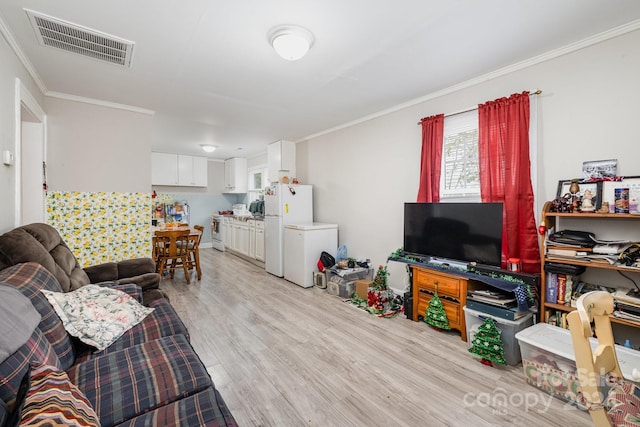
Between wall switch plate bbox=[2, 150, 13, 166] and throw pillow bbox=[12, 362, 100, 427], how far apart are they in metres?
1.91

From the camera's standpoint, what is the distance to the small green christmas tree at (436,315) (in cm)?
272

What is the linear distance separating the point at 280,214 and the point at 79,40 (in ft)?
10.0

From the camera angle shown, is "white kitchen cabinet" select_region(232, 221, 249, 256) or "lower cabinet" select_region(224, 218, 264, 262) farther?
"white kitchen cabinet" select_region(232, 221, 249, 256)

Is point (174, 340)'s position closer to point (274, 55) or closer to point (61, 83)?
point (274, 55)

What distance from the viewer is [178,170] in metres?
6.98

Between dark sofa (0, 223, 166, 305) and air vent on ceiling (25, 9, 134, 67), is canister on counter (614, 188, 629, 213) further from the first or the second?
air vent on ceiling (25, 9, 134, 67)

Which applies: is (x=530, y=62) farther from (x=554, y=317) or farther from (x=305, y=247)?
(x=305, y=247)

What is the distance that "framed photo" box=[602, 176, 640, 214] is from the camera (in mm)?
1935

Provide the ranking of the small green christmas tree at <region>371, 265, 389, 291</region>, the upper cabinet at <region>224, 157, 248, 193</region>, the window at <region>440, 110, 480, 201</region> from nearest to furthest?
the window at <region>440, 110, 480, 201</region>
the small green christmas tree at <region>371, 265, 389, 291</region>
the upper cabinet at <region>224, 157, 248, 193</region>

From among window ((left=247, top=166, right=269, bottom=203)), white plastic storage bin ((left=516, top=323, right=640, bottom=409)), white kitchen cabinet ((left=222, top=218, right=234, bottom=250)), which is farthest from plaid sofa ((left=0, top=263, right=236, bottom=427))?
window ((left=247, top=166, right=269, bottom=203))

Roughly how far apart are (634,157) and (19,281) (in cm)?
373

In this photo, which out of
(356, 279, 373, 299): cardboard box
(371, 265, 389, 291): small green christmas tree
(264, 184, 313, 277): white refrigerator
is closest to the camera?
(371, 265, 389, 291): small green christmas tree

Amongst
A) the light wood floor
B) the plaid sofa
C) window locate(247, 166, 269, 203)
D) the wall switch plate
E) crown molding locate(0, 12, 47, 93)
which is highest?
crown molding locate(0, 12, 47, 93)

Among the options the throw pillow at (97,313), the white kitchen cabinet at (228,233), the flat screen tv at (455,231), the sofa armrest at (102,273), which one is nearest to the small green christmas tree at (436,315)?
the flat screen tv at (455,231)
